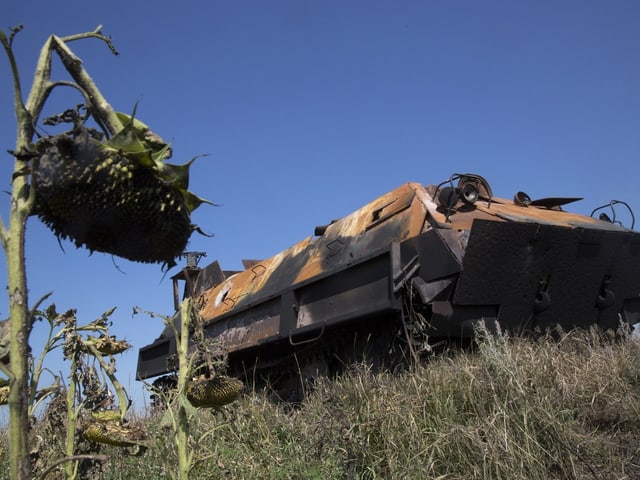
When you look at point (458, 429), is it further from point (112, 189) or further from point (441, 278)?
point (112, 189)

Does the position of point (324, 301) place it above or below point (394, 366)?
above

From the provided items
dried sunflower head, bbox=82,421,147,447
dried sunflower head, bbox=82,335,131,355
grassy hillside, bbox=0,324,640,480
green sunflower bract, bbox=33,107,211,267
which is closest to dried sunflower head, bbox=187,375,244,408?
dried sunflower head, bbox=82,421,147,447

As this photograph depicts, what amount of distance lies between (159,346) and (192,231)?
931cm

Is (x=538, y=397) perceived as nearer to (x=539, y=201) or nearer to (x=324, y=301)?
(x=324, y=301)

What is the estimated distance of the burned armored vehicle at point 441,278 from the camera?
5.68 meters

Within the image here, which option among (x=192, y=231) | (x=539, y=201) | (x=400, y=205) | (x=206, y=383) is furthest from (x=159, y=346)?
(x=192, y=231)

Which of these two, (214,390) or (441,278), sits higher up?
(441,278)

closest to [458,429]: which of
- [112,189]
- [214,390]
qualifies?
[214,390]

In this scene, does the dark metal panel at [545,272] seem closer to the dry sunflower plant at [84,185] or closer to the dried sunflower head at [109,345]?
the dried sunflower head at [109,345]

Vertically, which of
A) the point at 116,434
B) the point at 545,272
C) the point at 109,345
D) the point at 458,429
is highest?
the point at 545,272

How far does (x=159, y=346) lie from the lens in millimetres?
10188

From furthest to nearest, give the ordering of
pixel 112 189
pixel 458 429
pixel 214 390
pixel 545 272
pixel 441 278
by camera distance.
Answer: pixel 545 272 < pixel 441 278 < pixel 458 429 < pixel 214 390 < pixel 112 189

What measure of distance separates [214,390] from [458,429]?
2079 millimetres

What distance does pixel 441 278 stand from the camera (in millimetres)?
5652
